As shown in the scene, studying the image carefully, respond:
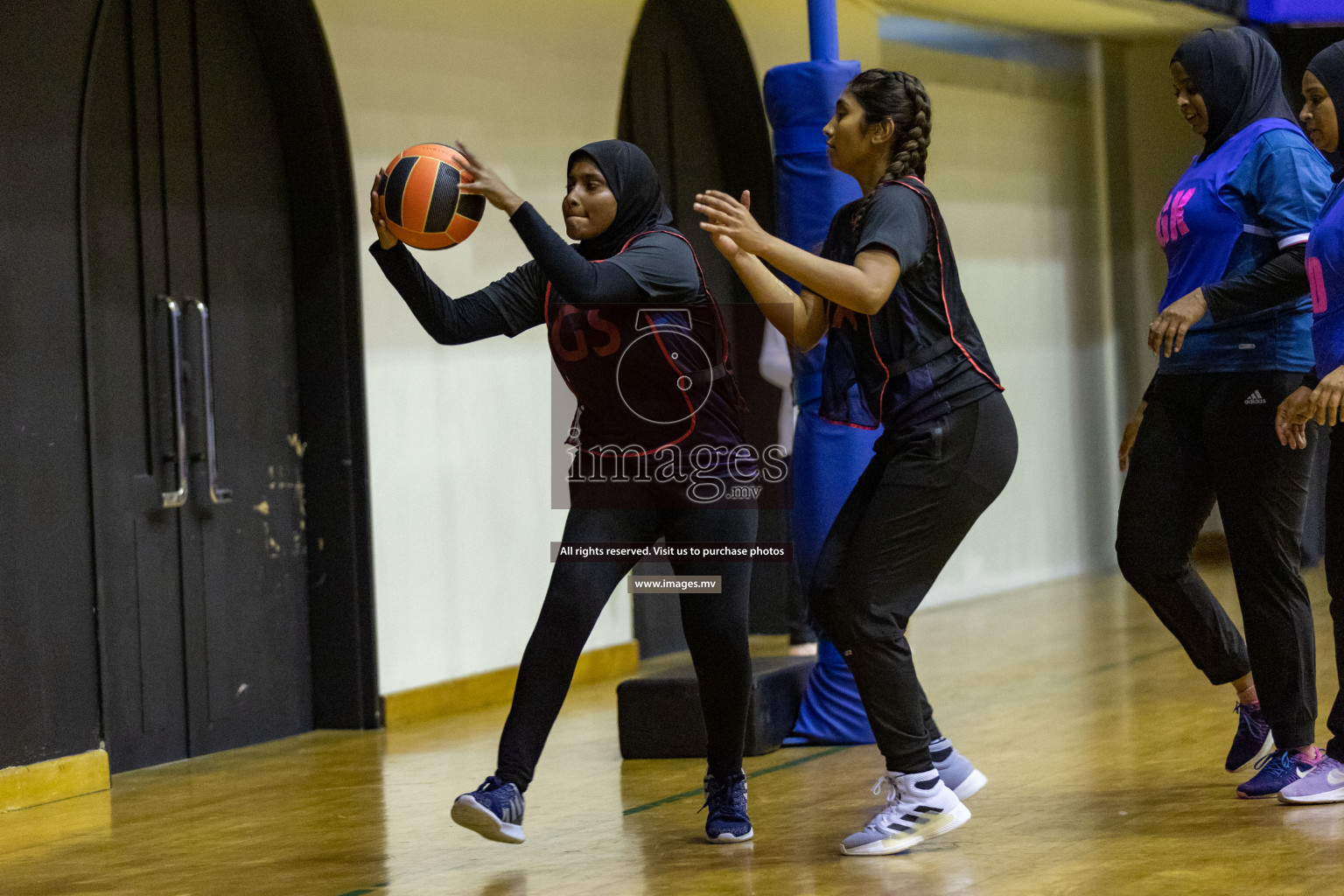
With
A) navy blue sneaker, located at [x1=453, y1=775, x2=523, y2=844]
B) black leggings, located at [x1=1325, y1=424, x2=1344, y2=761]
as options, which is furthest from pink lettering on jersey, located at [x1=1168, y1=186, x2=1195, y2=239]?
navy blue sneaker, located at [x1=453, y1=775, x2=523, y2=844]

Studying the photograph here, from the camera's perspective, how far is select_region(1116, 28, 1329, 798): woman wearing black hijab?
3.69 metres

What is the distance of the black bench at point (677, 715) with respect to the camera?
4.78 meters

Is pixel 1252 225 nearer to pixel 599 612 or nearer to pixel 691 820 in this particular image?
pixel 599 612

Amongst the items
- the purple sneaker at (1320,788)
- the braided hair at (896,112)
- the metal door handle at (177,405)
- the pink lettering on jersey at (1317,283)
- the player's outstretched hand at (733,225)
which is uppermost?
the braided hair at (896,112)

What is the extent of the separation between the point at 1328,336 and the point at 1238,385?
0.80 ft

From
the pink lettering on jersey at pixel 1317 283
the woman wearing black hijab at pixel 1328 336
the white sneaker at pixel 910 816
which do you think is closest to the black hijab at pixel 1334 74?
the woman wearing black hijab at pixel 1328 336

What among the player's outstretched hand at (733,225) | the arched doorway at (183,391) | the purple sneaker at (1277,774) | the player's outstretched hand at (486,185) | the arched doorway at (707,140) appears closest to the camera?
the player's outstretched hand at (733,225)

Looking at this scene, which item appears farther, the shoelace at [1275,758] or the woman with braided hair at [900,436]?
the shoelace at [1275,758]

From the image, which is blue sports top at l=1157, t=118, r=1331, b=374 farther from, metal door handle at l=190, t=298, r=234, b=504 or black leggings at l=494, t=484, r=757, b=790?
metal door handle at l=190, t=298, r=234, b=504

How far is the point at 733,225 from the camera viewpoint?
329 centimetres

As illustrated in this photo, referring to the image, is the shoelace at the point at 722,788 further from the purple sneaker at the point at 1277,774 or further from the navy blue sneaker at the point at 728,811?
the purple sneaker at the point at 1277,774

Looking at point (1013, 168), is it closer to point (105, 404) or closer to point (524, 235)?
point (105, 404)

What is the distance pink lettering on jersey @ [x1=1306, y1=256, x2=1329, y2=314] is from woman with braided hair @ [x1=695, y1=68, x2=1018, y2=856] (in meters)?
0.73

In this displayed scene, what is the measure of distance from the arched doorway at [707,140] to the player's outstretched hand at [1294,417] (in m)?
3.22
